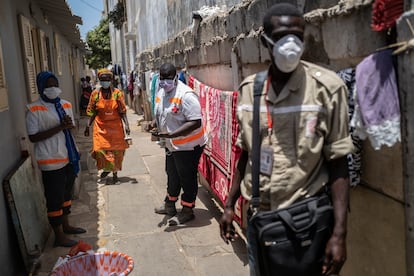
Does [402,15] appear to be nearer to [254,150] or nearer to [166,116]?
[254,150]

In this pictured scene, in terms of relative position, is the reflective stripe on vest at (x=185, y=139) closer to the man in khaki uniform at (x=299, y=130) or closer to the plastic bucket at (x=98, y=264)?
the plastic bucket at (x=98, y=264)

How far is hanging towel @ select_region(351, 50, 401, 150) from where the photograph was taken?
187 cm

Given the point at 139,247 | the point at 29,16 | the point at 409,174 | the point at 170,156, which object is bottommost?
the point at 139,247

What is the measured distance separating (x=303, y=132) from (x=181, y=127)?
8.55 feet

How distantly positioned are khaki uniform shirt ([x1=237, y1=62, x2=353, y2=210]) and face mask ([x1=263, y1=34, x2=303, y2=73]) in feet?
0.29

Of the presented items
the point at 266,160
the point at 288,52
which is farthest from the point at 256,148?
the point at 288,52

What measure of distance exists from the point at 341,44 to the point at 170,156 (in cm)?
281

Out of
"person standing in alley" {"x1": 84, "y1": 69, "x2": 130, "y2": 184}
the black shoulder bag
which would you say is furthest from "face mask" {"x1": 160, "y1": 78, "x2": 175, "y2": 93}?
the black shoulder bag

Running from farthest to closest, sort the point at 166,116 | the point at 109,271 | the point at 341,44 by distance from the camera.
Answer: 1. the point at 166,116
2. the point at 109,271
3. the point at 341,44

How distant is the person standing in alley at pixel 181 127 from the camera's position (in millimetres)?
4492

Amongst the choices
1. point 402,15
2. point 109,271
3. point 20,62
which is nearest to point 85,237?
point 109,271

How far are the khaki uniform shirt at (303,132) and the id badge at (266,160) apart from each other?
0.02 m

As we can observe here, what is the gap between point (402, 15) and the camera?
5.87ft

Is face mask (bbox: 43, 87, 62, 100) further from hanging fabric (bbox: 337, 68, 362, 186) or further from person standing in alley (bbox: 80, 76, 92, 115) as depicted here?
person standing in alley (bbox: 80, 76, 92, 115)
